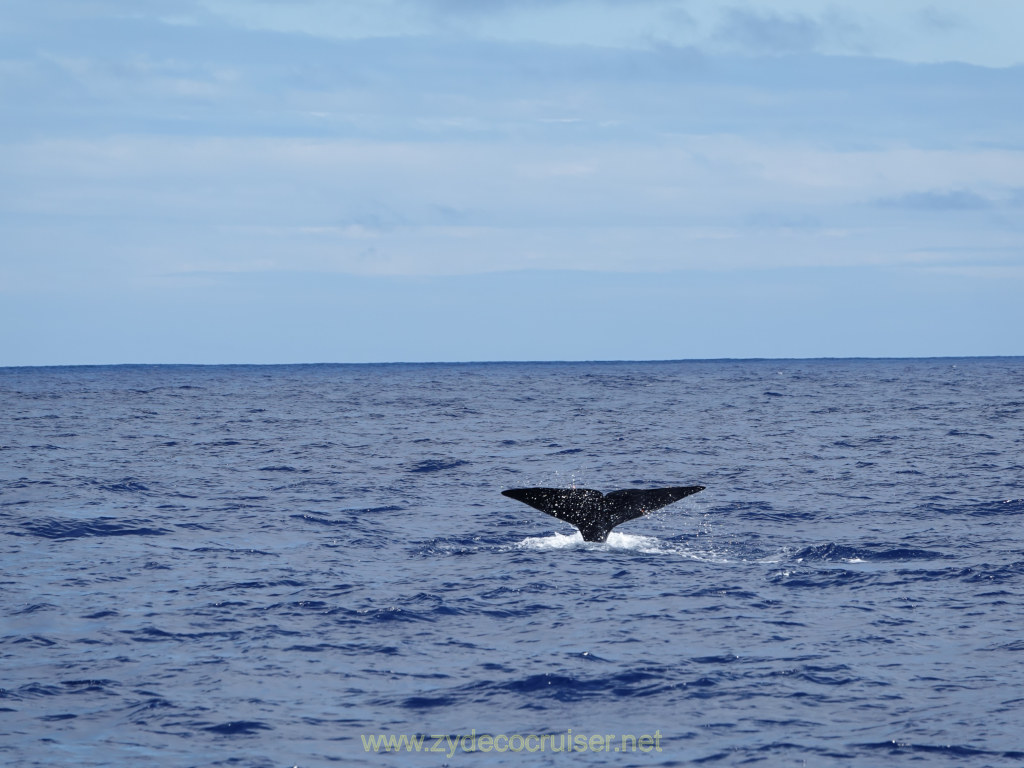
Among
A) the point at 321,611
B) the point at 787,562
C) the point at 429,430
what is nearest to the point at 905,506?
the point at 787,562

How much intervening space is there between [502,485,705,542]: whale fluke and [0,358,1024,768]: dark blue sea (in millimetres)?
457

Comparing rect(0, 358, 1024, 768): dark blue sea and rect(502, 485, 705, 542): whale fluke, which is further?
rect(502, 485, 705, 542): whale fluke

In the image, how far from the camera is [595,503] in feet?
54.5

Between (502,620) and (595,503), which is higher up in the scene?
(595,503)

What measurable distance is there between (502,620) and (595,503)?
152 inches

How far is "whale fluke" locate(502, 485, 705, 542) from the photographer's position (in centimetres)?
1505

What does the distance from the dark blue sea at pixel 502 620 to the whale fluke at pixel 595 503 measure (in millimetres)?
457

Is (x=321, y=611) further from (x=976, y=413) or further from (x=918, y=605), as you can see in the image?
(x=976, y=413)

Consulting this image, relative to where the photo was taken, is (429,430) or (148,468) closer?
(148,468)

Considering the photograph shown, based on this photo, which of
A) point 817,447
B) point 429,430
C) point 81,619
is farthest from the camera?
point 429,430

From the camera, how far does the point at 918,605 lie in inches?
535

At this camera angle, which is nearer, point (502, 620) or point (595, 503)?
point (502, 620)

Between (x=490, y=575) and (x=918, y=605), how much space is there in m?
5.48

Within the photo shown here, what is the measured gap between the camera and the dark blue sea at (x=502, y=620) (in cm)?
943
